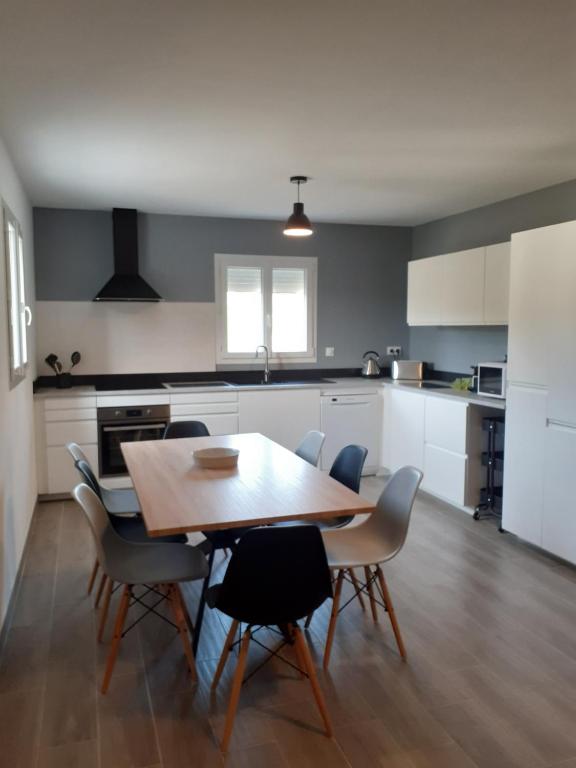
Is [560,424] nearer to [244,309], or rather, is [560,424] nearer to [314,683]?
[314,683]

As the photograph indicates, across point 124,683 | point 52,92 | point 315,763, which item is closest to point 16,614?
point 124,683

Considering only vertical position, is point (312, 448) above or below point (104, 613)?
above

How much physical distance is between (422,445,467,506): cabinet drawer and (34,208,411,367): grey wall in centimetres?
169

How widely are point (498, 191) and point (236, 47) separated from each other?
3.04 metres

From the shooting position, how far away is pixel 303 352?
615 cm

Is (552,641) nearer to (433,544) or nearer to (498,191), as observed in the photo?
(433,544)

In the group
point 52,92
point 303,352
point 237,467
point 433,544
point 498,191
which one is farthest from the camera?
point 303,352

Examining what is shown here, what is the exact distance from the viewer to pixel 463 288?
500 cm

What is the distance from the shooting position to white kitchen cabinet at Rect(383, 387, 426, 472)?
5.18 meters

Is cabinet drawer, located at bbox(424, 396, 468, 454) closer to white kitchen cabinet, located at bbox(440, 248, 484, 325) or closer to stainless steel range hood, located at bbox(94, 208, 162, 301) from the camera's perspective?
white kitchen cabinet, located at bbox(440, 248, 484, 325)

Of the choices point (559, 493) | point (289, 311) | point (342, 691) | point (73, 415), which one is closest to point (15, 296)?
point (73, 415)

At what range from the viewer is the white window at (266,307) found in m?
5.85

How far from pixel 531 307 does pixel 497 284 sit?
2.89ft

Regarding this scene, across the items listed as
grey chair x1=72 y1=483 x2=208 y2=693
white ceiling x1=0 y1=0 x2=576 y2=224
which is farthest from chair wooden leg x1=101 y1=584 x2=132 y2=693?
white ceiling x1=0 y1=0 x2=576 y2=224
